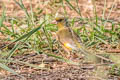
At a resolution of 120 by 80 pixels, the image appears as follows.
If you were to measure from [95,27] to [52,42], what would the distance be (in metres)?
0.61

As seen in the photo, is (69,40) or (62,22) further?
(62,22)

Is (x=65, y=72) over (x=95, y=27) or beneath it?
beneath

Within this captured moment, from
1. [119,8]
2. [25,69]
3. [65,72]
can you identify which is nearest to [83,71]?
Result: [65,72]

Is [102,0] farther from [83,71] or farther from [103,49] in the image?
[83,71]

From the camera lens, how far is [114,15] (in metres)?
6.03

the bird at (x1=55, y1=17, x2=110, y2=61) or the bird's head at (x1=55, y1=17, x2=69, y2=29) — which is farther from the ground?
the bird's head at (x1=55, y1=17, x2=69, y2=29)

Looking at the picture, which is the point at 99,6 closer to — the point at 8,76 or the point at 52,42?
the point at 52,42

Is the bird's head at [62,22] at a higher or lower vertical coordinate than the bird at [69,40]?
higher

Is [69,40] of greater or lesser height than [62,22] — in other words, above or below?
below

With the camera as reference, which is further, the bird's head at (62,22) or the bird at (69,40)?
the bird's head at (62,22)

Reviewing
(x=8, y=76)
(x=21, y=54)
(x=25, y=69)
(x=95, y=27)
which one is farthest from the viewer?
(x=95, y=27)

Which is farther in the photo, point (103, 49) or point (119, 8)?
point (119, 8)

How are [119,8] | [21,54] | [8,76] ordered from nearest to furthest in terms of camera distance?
[8,76] → [21,54] → [119,8]

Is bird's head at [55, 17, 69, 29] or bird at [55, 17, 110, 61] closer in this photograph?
bird at [55, 17, 110, 61]
